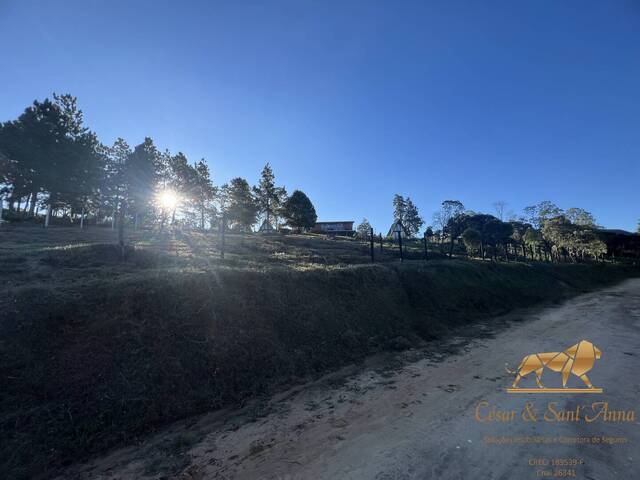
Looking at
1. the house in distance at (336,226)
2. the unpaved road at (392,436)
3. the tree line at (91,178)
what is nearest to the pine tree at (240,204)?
the tree line at (91,178)

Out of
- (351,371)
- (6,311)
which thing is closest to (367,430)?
(351,371)

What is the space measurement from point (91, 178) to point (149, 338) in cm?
3390

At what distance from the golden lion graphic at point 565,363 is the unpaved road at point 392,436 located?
261 millimetres

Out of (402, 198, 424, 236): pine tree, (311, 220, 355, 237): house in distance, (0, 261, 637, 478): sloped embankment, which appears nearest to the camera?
(0, 261, 637, 478): sloped embankment

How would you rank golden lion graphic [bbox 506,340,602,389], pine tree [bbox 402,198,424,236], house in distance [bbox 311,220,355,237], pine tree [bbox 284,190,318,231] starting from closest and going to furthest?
1. golden lion graphic [bbox 506,340,602,389]
2. pine tree [bbox 284,190,318,231]
3. house in distance [bbox 311,220,355,237]
4. pine tree [bbox 402,198,424,236]

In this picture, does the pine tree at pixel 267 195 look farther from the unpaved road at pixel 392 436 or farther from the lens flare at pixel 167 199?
the unpaved road at pixel 392 436

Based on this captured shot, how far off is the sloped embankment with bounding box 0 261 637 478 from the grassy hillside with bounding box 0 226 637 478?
0.07 feet

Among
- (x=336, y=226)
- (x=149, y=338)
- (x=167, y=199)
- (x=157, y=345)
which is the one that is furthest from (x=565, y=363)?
(x=336, y=226)

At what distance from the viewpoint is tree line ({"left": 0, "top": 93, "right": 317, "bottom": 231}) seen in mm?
27094

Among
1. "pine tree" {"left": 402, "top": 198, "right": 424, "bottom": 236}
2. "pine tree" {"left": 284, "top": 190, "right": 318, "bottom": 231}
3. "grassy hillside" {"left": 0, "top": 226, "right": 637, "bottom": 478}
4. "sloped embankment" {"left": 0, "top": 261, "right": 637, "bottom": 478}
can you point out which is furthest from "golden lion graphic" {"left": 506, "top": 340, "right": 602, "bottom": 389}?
"pine tree" {"left": 402, "top": 198, "right": 424, "bottom": 236}

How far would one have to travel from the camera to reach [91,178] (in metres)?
30.0

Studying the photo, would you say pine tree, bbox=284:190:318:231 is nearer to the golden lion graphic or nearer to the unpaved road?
the golden lion graphic

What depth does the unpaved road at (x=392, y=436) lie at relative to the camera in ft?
11.9

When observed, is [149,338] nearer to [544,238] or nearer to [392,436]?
[392,436]
